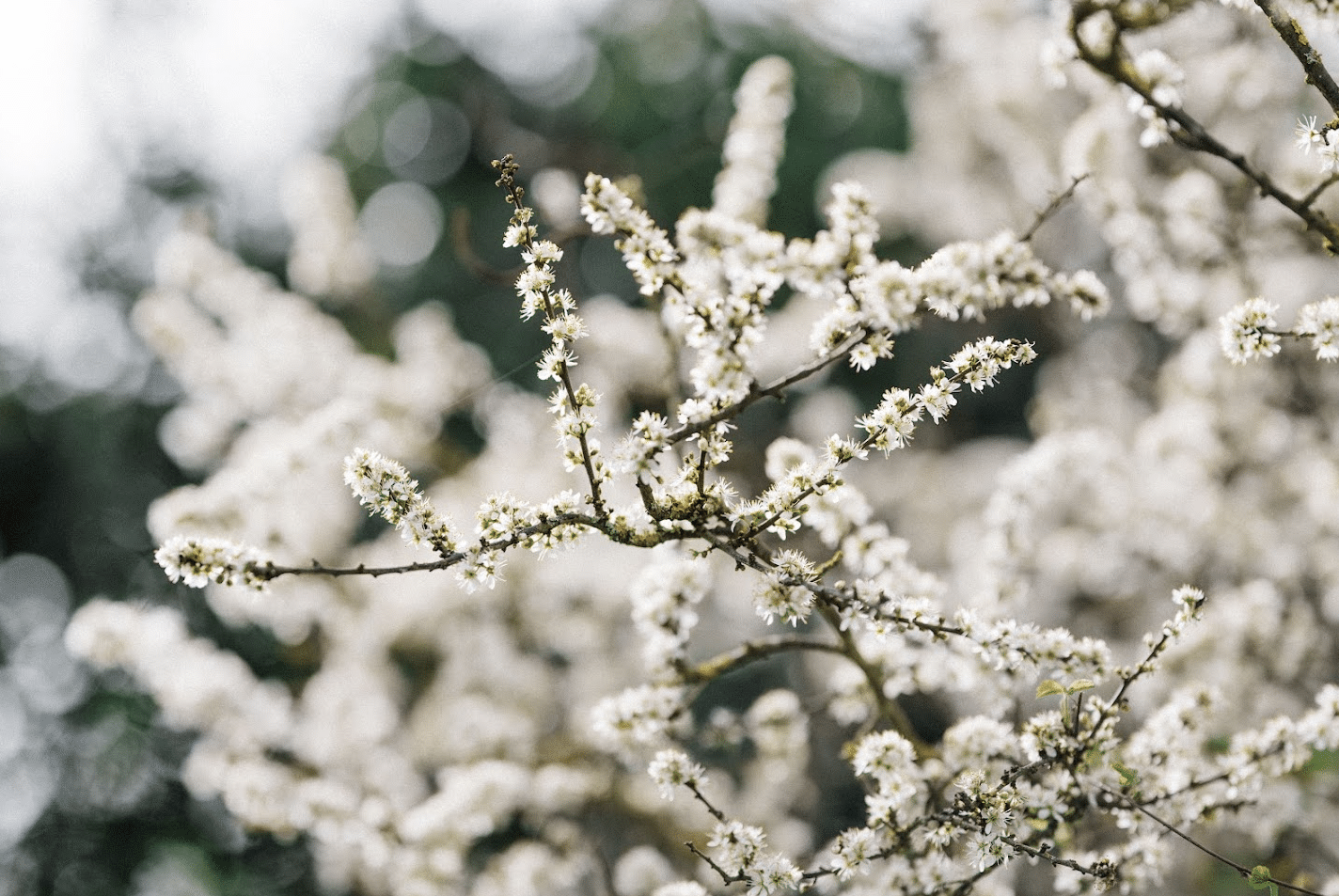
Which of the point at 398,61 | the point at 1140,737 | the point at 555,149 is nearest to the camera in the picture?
the point at 1140,737

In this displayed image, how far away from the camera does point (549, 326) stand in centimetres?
200

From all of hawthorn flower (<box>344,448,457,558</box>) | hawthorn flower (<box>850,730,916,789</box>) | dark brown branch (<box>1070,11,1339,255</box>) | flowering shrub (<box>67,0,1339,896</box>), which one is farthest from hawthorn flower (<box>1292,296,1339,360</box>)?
hawthorn flower (<box>344,448,457,558</box>)

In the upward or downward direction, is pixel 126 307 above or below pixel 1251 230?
below

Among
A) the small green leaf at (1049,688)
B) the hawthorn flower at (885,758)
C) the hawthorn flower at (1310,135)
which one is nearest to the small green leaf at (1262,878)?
the small green leaf at (1049,688)

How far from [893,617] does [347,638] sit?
487 cm

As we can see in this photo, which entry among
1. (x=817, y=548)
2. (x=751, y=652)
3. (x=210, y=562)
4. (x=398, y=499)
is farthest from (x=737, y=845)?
(x=817, y=548)

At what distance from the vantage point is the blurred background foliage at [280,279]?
9.77 metres

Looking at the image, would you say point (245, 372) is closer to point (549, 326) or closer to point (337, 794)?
point (337, 794)

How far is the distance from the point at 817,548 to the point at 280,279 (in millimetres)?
15252

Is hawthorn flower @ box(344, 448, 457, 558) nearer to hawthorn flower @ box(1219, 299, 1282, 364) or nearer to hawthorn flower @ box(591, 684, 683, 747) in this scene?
hawthorn flower @ box(591, 684, 683, 747)

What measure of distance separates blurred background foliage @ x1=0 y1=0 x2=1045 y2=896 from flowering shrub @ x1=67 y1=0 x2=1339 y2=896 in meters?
1.01

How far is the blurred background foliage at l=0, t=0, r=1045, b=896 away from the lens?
9773 millimetres

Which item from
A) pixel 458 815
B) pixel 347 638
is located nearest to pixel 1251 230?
pixel 458 815

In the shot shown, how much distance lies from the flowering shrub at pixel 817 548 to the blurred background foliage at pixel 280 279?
39.8 inches
